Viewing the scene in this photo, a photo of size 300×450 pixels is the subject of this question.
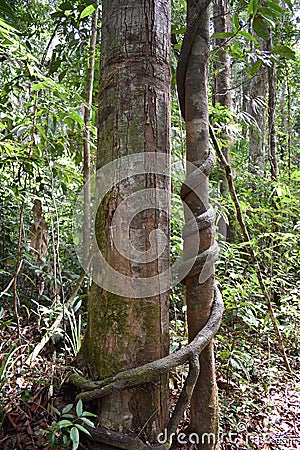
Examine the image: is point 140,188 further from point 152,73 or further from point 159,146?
point 152,73

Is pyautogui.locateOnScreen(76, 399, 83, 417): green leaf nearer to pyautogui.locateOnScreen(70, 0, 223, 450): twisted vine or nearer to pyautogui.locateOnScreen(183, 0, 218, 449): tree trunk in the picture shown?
pyautogui.locateOnScreen(70, 0, 223, 450): twisted vine

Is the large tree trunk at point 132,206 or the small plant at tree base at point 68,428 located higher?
the large tree trunk at point 132,206

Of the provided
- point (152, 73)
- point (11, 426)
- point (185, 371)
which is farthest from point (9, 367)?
point (152, 73)

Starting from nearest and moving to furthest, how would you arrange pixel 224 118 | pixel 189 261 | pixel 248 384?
pixel 189 261
pixel 248 384
pixel 224 118

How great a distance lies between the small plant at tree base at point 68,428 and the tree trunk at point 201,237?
0.53 meters

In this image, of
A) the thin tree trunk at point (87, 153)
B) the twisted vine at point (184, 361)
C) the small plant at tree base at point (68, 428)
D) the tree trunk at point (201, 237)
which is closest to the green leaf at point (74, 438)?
the small plant at tree base at point (68, 428)

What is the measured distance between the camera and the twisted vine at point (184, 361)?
1287 millimetres

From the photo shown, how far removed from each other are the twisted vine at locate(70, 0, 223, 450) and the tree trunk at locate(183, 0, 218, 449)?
0.02 metres

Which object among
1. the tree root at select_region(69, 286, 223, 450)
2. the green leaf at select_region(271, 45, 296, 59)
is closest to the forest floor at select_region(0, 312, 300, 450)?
the tree root at select_region(69, 286, 223, 450)

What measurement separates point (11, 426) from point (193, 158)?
1.30 metres

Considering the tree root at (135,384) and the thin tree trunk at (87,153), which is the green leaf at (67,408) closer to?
the tree root at (135,384)

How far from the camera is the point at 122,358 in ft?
4.39

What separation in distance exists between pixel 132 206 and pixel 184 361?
1.95 ft

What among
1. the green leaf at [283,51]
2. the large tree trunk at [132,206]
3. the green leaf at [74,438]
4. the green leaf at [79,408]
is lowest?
the green leaf at [74,438]
